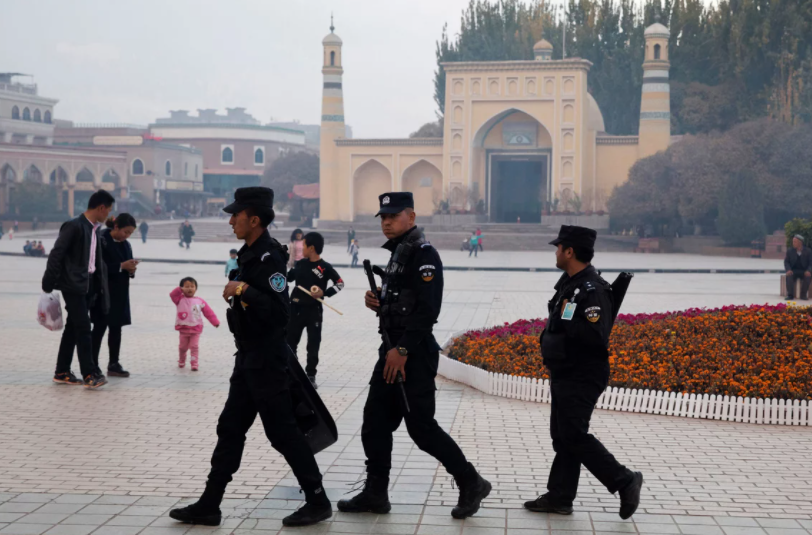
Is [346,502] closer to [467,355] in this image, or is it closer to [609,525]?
[609,525]

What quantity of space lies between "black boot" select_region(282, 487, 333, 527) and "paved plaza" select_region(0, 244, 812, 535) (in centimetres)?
6

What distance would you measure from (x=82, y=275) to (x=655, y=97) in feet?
147

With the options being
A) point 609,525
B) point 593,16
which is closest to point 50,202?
point 593,16

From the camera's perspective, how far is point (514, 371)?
28.9 feet

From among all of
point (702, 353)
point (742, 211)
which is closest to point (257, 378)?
Result: point (702, 353)

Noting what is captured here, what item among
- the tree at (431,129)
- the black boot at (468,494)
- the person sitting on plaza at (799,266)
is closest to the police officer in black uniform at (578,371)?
the black boot at (468,494)

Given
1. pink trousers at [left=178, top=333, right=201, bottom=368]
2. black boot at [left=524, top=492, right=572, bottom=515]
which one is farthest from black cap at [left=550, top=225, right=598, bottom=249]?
pink trousers at [left=178, top=333, right=201, bottom=368]

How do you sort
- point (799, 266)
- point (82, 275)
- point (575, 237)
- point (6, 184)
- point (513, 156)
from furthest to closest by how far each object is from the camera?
point (6, 184) → point (513, 156) → point (799, 266) → point (82, 275) → point (575, 237)

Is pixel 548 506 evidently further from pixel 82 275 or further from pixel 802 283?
pixel 802 283

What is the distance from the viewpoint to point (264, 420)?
5.00 meters

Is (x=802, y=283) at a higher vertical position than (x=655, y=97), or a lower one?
lower

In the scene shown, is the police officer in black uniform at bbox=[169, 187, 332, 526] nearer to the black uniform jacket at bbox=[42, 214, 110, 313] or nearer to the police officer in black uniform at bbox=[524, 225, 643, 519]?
the police officer in black uniform at bbox=[524, 225, 643, 519]

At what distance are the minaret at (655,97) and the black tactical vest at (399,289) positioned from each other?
4587 centimetres

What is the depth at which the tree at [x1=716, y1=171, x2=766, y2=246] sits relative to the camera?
130 feet
